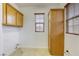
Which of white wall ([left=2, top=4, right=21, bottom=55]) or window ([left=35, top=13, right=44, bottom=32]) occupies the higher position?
window ([left=35, top=13, right=44, bottom=32])

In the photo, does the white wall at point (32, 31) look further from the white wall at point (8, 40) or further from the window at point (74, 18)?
the window at point (74, 18)

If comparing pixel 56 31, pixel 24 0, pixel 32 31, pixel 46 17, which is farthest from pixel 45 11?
pixel 24 0

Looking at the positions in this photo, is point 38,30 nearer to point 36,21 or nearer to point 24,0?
point 36,21

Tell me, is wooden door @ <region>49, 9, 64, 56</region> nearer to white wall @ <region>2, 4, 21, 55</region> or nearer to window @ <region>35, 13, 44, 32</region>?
window @ <region>35, 13, 44, 32</region>

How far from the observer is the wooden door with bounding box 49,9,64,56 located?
11.6ft

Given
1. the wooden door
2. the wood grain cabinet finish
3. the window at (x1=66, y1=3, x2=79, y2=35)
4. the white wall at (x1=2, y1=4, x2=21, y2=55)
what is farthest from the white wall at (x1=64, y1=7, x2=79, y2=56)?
the wooden door

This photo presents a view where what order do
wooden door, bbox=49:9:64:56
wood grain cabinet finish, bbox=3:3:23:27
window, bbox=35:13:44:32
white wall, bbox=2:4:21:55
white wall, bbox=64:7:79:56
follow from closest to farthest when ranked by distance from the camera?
white wall, bbox=64:7:79:56
wood grain cabinet finish, bbox=3:3:23:27
white wall, bbox=2:4:21:55
wooden door, bbox=49:9:64:56
window, bbox=35:13:44:32

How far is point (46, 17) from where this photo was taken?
4.55 m

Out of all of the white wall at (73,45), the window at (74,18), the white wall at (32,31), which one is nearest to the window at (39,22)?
the white wall at (32,31)

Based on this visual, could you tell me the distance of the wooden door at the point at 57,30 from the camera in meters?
3.54

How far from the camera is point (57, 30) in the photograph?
3.59m

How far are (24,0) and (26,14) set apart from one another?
12.4 feet

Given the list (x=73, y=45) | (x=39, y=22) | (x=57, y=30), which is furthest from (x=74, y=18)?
(x=39, y=22)

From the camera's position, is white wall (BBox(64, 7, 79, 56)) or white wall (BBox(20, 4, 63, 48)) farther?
white wall (BBox(20, 4, 63, 48))
